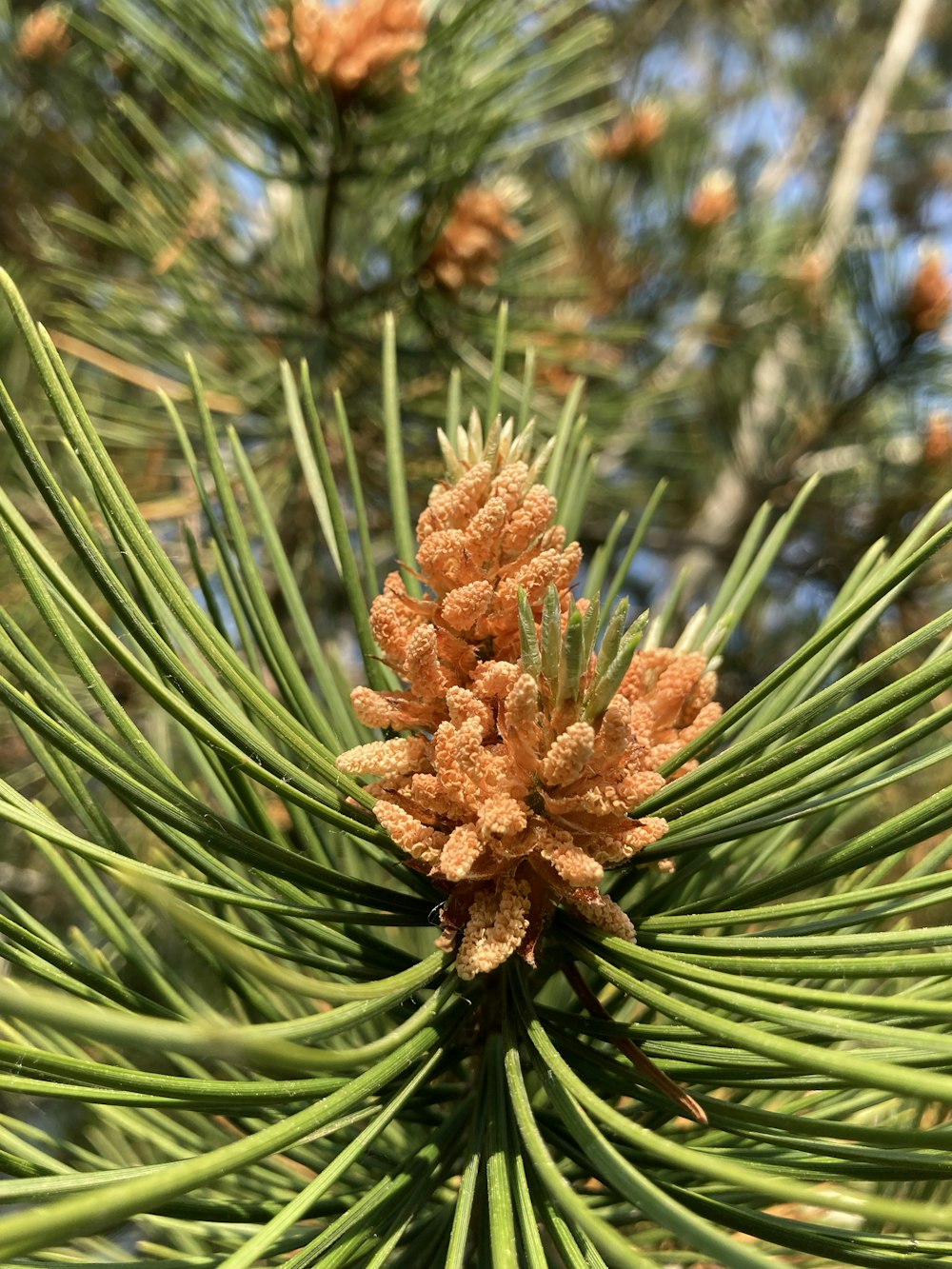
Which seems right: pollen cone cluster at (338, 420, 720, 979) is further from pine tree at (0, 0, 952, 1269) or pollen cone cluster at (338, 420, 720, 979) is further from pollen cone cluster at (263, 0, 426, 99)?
pollen cone cluster at (263, 0, 426, 99)

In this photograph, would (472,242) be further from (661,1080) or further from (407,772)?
(661,1080)

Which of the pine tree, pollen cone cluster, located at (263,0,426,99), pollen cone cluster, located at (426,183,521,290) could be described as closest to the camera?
the pine tree

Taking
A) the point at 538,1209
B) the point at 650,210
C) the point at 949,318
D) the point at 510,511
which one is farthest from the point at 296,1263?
the point at 650,210

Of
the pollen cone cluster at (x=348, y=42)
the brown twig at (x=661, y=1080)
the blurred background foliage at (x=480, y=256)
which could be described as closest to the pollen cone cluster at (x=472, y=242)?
the blurred background foliage at (x=480, y=256)

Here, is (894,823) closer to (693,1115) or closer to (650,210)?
(693,1115)

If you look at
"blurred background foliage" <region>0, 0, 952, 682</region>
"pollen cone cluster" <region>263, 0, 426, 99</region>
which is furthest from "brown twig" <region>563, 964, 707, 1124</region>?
"pollen cone cluster" <region>263, 0, 426, 99</region>
